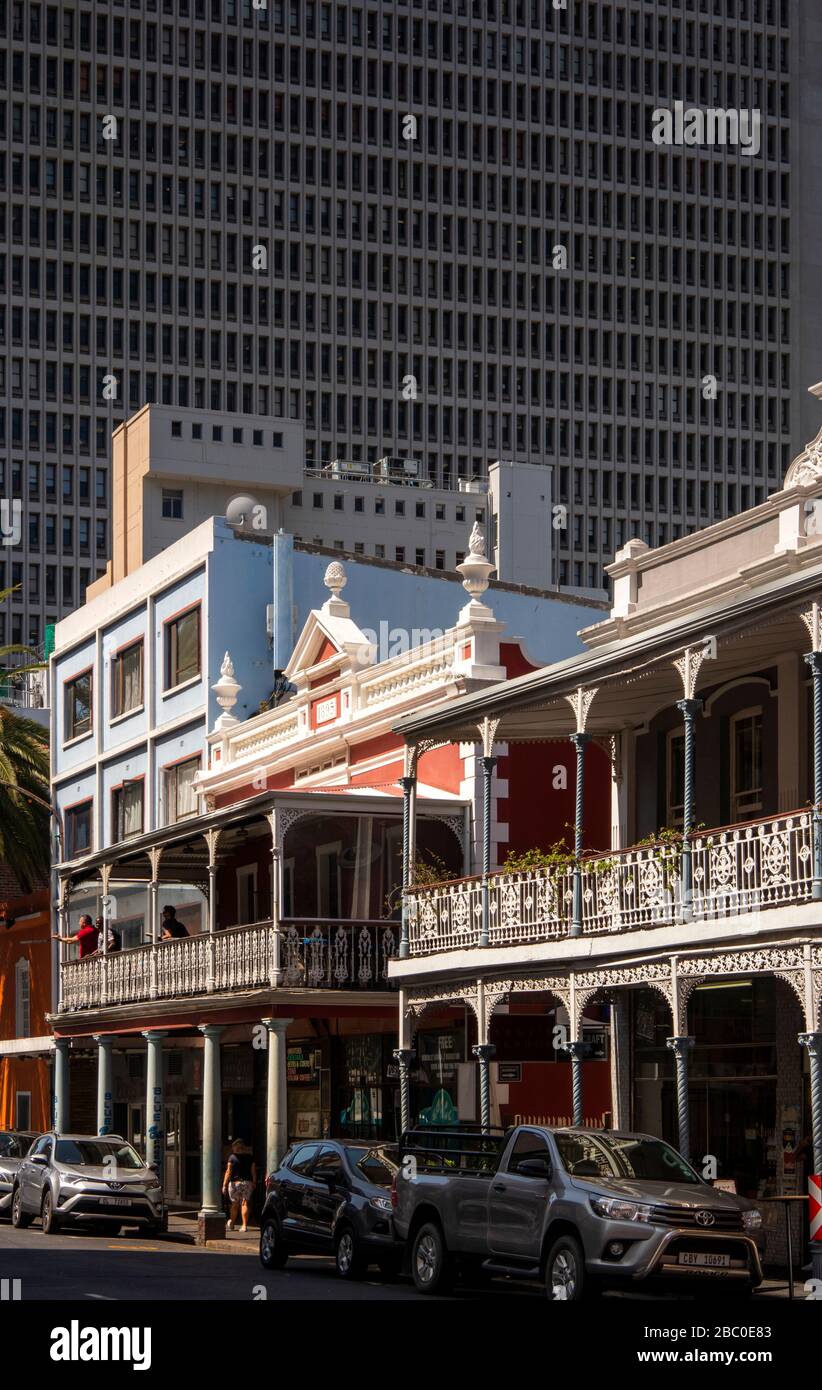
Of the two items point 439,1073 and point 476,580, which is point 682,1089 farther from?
point 476,580

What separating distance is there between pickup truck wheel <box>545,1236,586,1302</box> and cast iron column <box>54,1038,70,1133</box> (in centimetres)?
2211

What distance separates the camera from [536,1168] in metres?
18.8

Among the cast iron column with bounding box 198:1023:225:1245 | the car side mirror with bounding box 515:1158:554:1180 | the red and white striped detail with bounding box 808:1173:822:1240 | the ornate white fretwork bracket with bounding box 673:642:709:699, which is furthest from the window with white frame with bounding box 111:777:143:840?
the red and white striped detail with bounding box 808:1173:822:1240

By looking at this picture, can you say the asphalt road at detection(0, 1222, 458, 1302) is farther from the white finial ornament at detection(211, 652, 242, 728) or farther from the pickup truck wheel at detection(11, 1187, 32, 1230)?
the white finial ornament at detection(211, 652, 242, 728)

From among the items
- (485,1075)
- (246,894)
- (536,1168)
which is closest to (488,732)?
(485,1075)

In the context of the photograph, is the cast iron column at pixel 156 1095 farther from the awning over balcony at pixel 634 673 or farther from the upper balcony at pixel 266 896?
the awning over balcony at pixel 634 673

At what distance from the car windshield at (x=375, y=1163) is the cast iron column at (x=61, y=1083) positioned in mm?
16570

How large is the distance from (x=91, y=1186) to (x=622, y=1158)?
1234cm

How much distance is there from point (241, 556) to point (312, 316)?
84.5m

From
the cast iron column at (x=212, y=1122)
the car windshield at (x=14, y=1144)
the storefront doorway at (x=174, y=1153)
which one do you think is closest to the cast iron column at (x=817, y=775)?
the cast iron column at (x=212, y=1122)

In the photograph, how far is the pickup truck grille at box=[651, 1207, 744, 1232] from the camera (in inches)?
698

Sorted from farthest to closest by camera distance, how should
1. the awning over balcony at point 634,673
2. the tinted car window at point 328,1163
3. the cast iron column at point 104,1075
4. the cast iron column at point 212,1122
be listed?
1. the cast iron column at point 104,1075
2. the cast iron column at point 212,1122
3. the tinted car window at point 328,1163
4. the awning over balcony at point 634,673

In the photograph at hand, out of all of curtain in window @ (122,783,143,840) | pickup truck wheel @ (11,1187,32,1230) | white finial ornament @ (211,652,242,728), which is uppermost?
white finial ornament @ (211,652,242,728)

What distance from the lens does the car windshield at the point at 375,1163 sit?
23.0m
